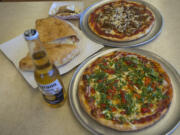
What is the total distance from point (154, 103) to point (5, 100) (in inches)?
38.0

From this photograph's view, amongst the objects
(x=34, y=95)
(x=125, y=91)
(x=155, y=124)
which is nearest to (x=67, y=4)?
(x=34, y=95)

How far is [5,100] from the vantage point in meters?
1.16

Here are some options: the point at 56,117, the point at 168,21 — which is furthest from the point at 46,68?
the point at 168,21

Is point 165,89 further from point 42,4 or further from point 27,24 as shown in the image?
point 42,4

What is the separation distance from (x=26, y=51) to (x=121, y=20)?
0.91m

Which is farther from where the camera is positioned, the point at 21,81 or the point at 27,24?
the point at 27,24

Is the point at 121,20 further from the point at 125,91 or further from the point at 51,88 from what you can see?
the point at 51,88

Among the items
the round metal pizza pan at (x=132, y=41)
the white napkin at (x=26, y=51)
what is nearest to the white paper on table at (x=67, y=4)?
the round metal pizza pan at (x=132, y=41)

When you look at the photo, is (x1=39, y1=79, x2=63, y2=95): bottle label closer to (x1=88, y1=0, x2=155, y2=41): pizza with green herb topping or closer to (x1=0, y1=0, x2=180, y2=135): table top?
(x1=0, y1=0, x2=180, y2=135): table top

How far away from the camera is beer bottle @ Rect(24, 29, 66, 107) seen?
29.1 inches

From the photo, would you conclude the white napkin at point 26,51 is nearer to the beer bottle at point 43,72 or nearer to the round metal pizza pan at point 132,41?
the round metal pizza pan at point 132,41

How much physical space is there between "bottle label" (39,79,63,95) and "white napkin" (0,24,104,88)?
31 cm

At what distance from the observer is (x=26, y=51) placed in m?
1.42

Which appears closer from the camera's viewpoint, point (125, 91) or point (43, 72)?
point (43, 72)
